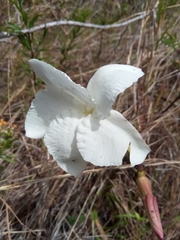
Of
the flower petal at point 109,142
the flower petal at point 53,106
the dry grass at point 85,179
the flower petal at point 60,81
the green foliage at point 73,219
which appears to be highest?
the flower petal at point 60,81

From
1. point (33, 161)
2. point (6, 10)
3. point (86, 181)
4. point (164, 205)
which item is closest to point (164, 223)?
point (164, 205)

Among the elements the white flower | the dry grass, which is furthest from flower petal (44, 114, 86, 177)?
the dry grass

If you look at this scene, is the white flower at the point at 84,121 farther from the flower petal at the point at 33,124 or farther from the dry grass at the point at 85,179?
the dry grass at the point at 85,179

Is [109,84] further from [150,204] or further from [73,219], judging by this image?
[73,219]

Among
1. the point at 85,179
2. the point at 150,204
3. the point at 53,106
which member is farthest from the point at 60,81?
the point at 85,179

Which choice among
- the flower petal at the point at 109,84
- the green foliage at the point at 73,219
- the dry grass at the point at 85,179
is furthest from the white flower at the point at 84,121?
the green foliage at the point at 73,219

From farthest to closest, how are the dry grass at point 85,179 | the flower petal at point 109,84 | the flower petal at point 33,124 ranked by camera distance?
the dry grass at point 85,179
the flower petal at point 33,124
the flower petal at point 109,84

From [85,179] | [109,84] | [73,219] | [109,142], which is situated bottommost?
[73,219]
